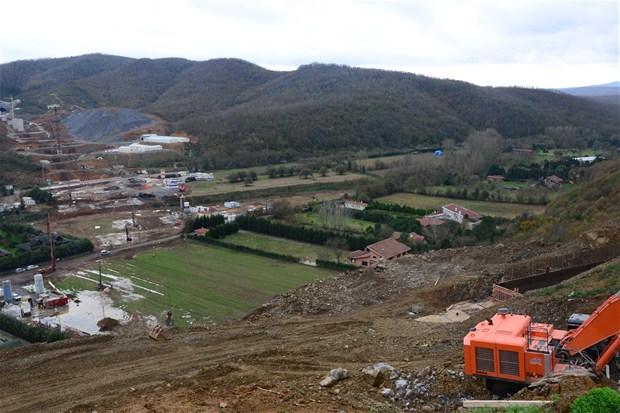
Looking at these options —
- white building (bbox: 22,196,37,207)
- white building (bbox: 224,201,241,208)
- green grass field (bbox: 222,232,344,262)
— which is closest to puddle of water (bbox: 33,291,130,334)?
green grass field (bbox: 222,232,344,262)

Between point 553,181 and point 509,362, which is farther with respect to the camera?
point 553,181

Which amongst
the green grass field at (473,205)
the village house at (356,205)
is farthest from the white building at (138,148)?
the village house at (356,205)

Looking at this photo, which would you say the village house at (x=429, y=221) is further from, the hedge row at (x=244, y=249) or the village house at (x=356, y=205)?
the hedge row at (x=244, y=249)

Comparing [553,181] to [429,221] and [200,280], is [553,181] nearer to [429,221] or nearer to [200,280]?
[429,221]

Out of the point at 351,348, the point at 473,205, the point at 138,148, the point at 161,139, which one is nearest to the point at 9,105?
the point at 161,139

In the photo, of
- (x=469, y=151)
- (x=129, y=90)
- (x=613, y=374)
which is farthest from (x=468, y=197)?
(x=129, y=90)

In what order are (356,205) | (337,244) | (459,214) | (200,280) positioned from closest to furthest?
(200,280) < (337,244) < (459,214) < (356,205)

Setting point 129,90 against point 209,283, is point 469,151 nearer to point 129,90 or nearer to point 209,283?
point 209,283
